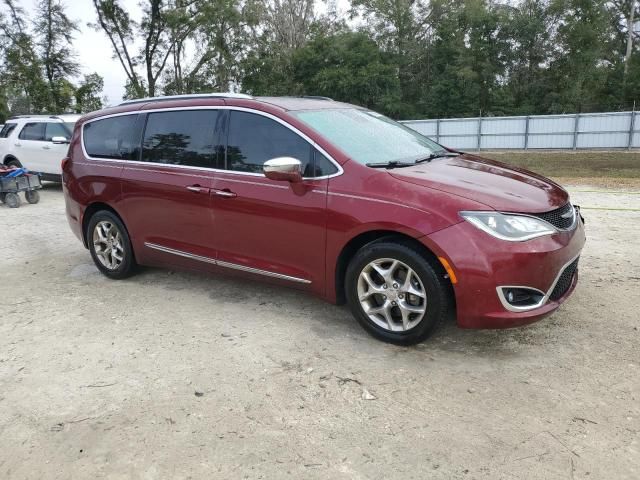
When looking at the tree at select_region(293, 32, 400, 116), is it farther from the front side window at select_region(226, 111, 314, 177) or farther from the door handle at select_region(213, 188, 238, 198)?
the door handle at select_region(213, 188, 238, 198)

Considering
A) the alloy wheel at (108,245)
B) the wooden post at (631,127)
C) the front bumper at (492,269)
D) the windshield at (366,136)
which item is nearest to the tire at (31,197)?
the alloy wheel at (108,245)

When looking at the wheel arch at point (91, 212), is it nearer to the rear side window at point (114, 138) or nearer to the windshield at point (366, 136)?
the rear side window at point (114, 138)

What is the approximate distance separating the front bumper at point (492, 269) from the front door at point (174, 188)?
6.77 feet

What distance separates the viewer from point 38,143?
12562 mm

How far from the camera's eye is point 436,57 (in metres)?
40.7

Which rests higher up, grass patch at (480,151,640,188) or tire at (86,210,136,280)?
grass patch at (480,151,640,188)

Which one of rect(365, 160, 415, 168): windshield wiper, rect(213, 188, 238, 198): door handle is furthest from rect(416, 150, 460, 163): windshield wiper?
rect(213, 188, 238, 198): door handle

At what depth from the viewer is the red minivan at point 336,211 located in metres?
3.39

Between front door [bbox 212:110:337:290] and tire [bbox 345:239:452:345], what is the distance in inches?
13.9

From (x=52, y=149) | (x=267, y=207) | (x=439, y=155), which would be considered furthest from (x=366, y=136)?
(x=52, y=149)

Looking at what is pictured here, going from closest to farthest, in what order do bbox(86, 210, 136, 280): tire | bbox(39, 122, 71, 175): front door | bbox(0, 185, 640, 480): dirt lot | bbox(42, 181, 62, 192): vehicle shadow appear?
bbox(0, 185, 640, 480): dirt lot → bbox(86, 210, 136, 280): tire → bbox(39, 122, 71, 175): front door → bbox(42, 181, 62, 192): vehicle shadow

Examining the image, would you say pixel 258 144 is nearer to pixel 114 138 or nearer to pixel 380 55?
pixel 114 138

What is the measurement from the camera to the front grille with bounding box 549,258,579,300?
11.8 feet

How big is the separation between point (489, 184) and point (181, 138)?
2701mm
